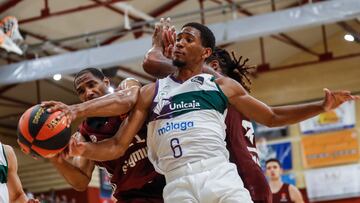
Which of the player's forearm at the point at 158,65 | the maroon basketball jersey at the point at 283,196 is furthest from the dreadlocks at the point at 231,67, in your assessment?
the maroon basketball jersey at the point at 283,196

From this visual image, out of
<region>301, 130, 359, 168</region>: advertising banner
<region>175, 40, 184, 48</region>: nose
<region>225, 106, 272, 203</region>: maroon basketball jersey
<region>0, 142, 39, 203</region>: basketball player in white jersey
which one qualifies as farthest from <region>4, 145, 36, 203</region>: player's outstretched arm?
<region>301, 130, 359, 168</region>: advertising banner

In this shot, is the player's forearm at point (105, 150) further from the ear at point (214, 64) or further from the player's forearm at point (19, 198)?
the player's forearm at point (19, 198)

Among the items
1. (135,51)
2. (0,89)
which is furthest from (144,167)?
(0,89)

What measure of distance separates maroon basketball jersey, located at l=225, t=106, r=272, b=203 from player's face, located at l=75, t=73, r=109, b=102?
108cm

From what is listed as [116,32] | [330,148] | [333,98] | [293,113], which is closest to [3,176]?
Answer: [293,113]

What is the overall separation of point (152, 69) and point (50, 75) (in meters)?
9.23

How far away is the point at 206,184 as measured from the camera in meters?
4.79

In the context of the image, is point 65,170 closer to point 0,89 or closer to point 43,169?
point 0,89

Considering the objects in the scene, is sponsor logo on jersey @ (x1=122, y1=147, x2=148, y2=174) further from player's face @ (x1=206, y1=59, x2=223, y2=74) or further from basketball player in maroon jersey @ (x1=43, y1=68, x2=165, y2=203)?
player's face @ (x1=206, y1=59, x2=223, y2=74)

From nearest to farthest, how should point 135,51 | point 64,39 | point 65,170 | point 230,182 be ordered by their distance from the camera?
point 230,182, point 65,170, point 135,51, point 64,39

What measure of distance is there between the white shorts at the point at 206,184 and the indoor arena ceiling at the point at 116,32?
10.4 meters

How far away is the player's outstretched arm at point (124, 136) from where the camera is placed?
508 cm

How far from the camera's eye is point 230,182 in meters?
4.84

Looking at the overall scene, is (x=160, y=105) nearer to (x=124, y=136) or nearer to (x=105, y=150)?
(x=124, y=136)
